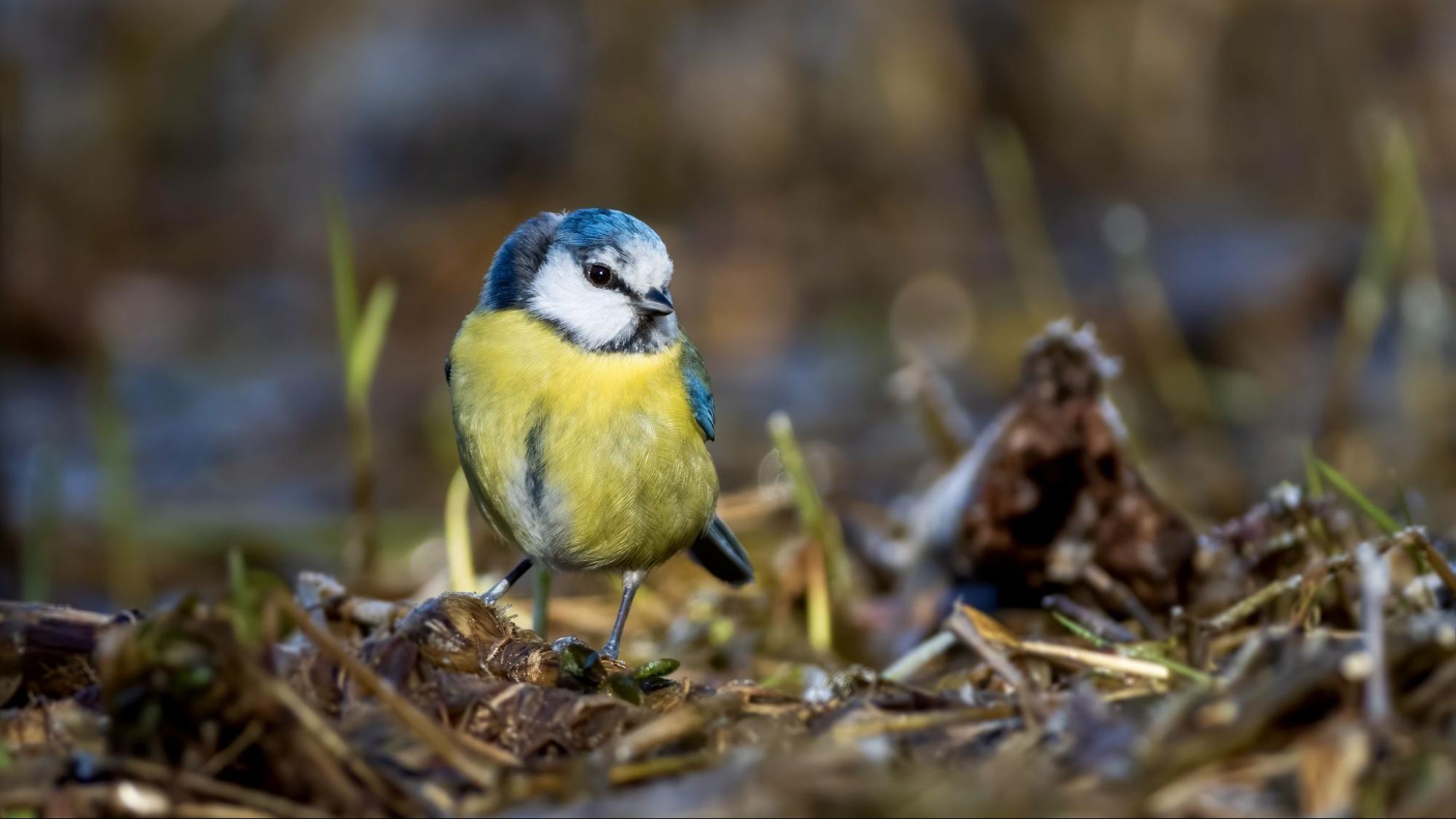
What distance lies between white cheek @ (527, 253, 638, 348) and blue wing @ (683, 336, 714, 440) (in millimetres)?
150

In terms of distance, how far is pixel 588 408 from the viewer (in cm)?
302

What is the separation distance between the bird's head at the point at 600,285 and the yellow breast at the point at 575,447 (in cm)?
6

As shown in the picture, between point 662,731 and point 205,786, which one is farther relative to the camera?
point 662,731

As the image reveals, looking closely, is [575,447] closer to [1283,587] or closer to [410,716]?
[410,716]

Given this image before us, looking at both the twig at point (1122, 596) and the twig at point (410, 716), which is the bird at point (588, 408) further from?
the twig at point (410, 716)

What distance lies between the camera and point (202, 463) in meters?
6.49

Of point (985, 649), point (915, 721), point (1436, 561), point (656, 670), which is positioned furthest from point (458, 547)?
point (1436, 561)

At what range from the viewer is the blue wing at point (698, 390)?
127 inches

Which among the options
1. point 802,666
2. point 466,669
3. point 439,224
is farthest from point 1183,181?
point 466,669

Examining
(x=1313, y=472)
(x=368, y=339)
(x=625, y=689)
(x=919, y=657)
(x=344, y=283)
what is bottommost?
(x=919, y=657)

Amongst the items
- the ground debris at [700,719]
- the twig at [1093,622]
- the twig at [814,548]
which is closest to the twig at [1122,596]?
the twig at [1093,622]

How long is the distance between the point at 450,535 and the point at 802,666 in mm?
865

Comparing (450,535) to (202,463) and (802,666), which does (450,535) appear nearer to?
(802,666)

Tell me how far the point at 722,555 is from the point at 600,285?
2.21 feet
